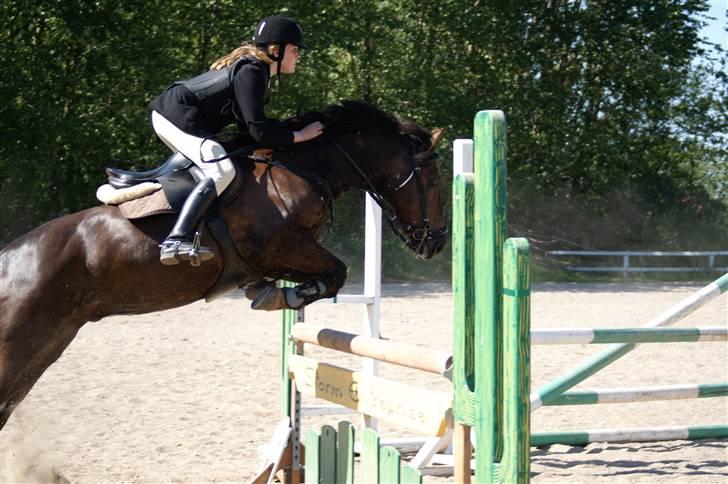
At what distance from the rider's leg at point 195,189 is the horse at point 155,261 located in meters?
0.10

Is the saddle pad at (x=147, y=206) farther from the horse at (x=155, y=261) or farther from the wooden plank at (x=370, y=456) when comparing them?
the wooden plank at (x=370, y=456)

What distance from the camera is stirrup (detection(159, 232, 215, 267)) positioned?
3791 millimetres

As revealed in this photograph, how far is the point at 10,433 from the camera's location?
5512 millimetres

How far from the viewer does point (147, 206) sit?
3963mm

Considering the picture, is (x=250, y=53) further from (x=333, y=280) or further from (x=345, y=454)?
(x=345, y=454)

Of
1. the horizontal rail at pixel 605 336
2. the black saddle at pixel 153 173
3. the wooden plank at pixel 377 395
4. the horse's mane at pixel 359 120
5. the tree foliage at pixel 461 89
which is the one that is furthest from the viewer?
the tree foliage at pixel 461 89

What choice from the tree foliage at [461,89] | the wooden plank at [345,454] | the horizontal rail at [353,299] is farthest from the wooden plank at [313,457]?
the tree foliage at [461,89]

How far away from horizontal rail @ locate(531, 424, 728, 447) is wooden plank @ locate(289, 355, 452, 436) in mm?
1231

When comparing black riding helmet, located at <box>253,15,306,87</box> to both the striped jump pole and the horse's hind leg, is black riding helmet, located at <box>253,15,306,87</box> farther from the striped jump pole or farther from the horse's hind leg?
the striped jump pole

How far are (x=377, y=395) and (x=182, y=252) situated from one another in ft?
3.30

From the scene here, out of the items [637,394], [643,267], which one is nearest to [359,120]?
[637,394]

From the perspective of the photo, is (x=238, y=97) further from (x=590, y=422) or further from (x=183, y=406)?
(x=590, y=422)

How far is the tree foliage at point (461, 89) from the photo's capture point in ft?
52.6

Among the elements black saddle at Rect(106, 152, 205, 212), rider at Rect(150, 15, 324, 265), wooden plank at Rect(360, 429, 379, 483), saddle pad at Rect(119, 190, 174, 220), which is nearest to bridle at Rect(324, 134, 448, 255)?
rider at Rect(150, 15, 324, 265)
